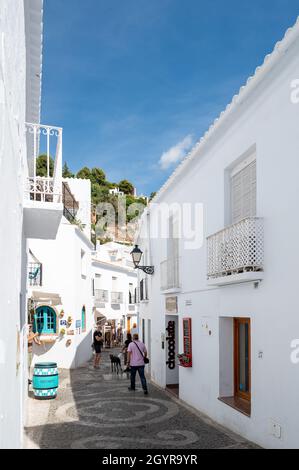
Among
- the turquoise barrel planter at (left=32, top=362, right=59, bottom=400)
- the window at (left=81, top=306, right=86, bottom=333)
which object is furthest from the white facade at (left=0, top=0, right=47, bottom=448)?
the window at (left=81, top=306, right=86, bottom=333)

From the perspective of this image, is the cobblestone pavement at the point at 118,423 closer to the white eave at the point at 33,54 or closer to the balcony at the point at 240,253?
Result: the balcony at the point at 240,253

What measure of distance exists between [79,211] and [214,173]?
1914cm

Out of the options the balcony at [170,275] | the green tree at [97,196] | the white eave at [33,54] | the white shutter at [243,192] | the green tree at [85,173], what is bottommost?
the balcony at [170,275]

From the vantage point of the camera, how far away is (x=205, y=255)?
10.4m

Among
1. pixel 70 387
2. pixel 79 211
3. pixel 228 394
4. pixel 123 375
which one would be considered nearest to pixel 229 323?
pixel 228 394

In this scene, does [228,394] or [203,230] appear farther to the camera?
[203,230]

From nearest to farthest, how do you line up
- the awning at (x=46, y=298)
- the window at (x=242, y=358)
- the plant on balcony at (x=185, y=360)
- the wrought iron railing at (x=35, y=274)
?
1. the window at (x=242, y=358)
2. the plant on balcony at (x=185, y=360)
3. the awning at (x=46, y=298)
4. the wrought iron railing at (x=35, y=274)

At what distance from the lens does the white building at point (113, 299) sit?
30688 mm

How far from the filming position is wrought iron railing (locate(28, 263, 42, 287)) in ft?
60.2

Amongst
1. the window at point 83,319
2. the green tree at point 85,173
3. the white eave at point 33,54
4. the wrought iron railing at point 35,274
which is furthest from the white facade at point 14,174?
the green tree at point 85,173

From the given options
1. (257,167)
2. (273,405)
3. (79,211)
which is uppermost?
(79,211)

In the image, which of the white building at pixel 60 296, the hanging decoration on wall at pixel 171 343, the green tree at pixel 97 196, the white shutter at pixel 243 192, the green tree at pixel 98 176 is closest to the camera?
the white shutter at pixel 243 192

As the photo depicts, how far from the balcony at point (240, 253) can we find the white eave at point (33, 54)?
454 cm

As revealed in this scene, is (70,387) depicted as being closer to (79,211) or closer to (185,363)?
(185,363)
